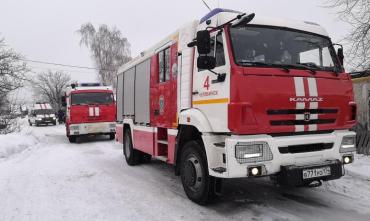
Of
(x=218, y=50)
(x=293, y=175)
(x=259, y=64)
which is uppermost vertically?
(x=218, y=50)

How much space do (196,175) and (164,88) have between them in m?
2.26

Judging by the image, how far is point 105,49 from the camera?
4553 cm

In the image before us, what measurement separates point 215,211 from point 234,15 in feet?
9.46

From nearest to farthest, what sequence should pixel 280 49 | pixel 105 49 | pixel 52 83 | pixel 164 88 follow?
1. pixel 280 49
2. pixel 164 88
3. pixel 105 49
4. pixel 52 83

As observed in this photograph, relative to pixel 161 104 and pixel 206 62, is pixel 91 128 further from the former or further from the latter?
pixel 206 62

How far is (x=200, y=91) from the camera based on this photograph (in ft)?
18.8

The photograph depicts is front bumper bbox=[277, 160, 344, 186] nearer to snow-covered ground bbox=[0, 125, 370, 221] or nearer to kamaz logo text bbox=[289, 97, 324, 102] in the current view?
snow-covered ground bbox=[0, 125, 370, 221]

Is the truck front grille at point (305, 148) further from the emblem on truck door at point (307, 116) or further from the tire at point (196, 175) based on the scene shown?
the tire at point (196, 175)

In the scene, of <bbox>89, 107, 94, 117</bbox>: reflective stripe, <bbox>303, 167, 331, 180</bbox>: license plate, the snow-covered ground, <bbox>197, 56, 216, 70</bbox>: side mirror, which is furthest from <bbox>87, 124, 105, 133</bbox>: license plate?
<bbox>303, 167, 331, 180</bbox>: license plate

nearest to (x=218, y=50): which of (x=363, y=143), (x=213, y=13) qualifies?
(x=213, y=13)

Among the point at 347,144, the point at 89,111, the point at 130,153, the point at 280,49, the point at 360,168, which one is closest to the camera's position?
the point at 280,49

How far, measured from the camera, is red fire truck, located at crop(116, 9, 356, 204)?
15.8 ft

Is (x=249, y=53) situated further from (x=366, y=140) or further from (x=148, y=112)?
(x=366, y=140)

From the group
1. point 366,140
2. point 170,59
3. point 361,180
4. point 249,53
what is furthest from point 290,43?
point 366,140
